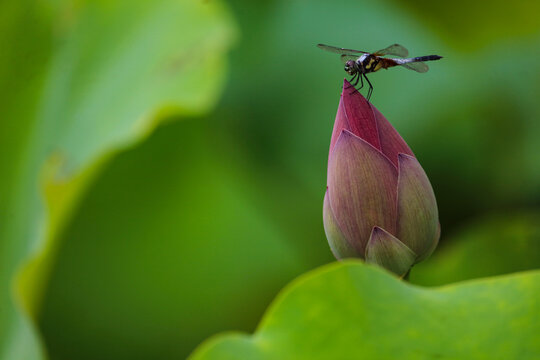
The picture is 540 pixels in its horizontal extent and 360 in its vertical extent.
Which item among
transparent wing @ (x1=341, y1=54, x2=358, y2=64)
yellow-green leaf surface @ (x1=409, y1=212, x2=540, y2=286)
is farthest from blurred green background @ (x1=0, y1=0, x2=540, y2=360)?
transparent wing @ (x1=341, y1=54, x2=358, y2=64)

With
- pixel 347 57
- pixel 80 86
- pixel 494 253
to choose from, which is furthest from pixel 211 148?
pixel 347 57

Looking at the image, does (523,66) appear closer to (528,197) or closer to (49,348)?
(528,197)

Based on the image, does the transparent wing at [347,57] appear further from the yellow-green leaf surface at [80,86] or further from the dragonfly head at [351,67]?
the yellow-green leaf surface at [80,86]

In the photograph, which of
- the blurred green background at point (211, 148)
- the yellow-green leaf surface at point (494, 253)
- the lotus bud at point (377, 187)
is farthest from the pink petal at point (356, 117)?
the yellow-green leaf surface at point (494, 253)

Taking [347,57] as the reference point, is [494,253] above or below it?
below

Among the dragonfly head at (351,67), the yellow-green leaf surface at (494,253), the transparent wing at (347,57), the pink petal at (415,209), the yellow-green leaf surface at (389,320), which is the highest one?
the transparent wing at (347,57)

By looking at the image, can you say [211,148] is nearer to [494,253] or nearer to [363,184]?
[494,253]

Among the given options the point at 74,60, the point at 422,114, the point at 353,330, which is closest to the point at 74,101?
the point at 74,60
